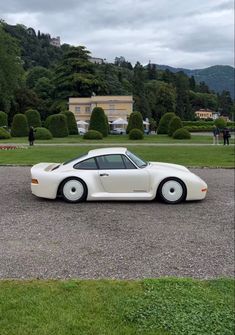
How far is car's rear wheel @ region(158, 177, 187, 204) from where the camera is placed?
975cm

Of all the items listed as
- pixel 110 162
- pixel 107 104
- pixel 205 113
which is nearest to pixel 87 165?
pixel 110 162

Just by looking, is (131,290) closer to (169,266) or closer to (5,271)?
(169,266)

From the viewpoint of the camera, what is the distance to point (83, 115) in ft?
251

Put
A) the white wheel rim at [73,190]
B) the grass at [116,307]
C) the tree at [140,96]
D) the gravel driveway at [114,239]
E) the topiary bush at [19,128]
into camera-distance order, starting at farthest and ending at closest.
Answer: the tree at [140,96] → the topiary bush at [19,128] → the white wheel rim at [73,190] → the gravel driveway at [114,239] → the grass at [116,307]

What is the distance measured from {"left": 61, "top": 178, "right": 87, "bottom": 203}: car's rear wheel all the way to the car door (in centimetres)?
45

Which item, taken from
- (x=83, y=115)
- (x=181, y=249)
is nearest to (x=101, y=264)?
(x=181, y=249)

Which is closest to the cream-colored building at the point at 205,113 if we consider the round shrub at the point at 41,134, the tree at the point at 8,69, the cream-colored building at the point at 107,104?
the cream-colored building at the point at 107,104

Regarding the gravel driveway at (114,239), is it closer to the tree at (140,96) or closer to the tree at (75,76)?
the tree at (75,76)

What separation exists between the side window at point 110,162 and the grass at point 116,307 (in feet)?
16.8

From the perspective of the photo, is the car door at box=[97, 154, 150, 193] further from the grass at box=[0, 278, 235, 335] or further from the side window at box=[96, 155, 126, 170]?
the grass at box=[0, 278, 235, 335]

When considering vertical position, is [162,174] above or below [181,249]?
above

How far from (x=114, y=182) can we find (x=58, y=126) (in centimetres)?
3612

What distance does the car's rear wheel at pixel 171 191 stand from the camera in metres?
9.75

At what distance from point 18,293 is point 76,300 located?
595 millimetres
